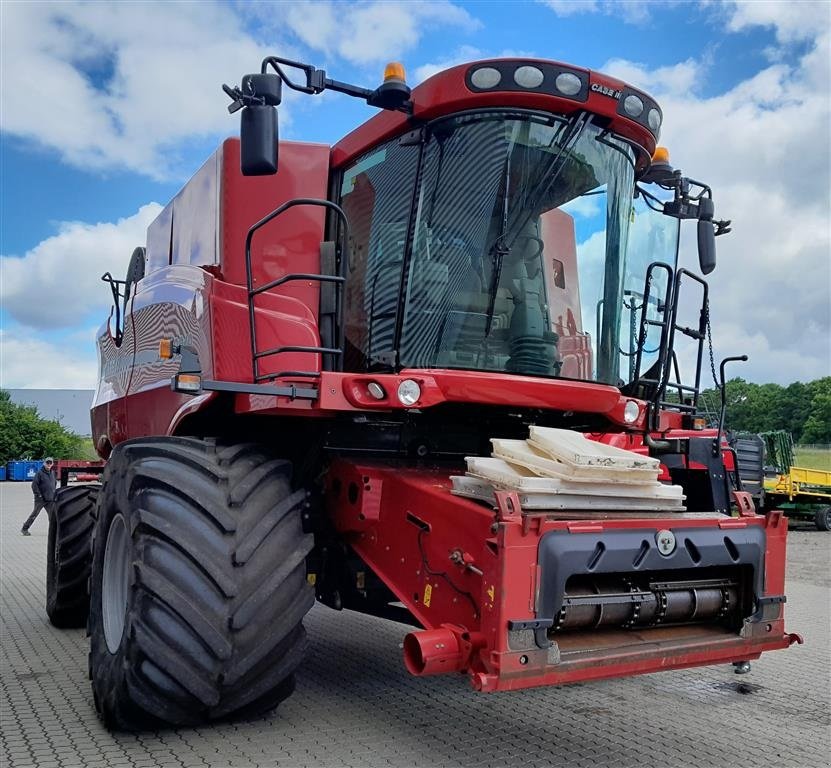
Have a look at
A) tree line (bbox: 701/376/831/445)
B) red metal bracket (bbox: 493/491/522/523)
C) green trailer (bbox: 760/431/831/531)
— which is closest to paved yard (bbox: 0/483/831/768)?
red metal bracket (bbox: 493/491/522/523)

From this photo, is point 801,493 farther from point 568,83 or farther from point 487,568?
A: point 487,568

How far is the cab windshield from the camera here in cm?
434

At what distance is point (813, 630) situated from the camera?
796 cm

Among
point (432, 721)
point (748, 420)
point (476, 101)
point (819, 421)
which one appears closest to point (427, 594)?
point (432, 721)

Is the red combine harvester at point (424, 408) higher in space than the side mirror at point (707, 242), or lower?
lower

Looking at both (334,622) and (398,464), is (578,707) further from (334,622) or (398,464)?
(334,622)

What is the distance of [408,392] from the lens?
410 centimetres

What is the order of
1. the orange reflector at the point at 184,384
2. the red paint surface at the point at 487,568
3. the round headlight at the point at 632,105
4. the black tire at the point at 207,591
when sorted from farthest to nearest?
the round headlight at the point at 632,105
the orange reflector at the point at 184,384
the black tire at the point at 207,591
the red paint surface at the point at 487,568

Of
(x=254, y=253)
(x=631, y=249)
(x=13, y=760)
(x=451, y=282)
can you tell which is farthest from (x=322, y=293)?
(x=13, y=760)

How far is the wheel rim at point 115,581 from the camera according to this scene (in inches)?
185

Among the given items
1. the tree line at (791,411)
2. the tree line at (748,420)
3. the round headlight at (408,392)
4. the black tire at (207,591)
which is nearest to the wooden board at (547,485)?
the round headlight at (408,392)

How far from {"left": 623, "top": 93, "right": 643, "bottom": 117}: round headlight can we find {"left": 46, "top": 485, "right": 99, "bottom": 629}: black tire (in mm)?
5514

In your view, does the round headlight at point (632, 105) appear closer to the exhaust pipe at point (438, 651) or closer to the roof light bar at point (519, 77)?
the roof light bar at point (519, 77)

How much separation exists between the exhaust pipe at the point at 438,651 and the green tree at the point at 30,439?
41.7 m
